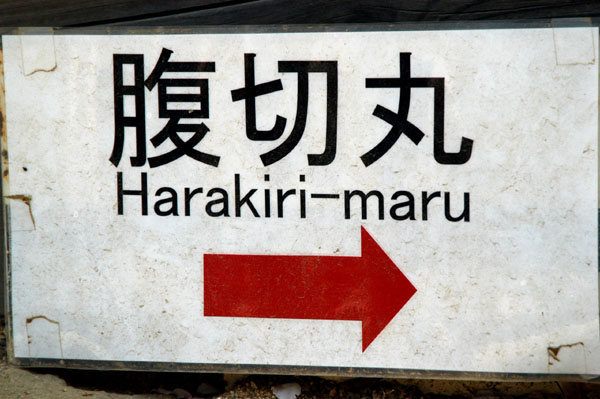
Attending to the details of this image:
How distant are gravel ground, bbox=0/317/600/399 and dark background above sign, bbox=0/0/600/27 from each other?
3.22 feet

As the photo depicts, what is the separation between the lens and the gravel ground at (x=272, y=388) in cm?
153

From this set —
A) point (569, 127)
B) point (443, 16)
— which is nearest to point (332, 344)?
point (569, 127)

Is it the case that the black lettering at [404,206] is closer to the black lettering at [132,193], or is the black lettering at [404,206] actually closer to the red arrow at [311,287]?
the red arrow at [311,287]

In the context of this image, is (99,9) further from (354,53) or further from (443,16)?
(443,16)

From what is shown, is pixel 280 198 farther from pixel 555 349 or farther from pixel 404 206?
pixel 555 349

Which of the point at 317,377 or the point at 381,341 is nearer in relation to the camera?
the point at 381,341

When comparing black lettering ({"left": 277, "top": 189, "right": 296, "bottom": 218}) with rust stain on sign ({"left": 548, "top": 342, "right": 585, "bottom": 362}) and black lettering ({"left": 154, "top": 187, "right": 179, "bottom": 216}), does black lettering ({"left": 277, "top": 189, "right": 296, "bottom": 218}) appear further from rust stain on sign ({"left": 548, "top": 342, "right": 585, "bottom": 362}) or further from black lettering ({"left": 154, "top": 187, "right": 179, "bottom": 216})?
rust stain on sign ({"left": 548, "top": 342, "right": 585, "bottom": 362})

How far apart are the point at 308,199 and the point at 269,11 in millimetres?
519

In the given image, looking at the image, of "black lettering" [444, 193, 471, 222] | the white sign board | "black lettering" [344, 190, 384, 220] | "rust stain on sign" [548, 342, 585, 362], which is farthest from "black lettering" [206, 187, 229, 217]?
"rust stain on sign" [548, 342, 585, 362]

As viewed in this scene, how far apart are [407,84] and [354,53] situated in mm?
151

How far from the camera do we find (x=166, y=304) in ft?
4.84

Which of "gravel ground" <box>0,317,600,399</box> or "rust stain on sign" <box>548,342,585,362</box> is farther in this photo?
"gravel ground" <box>0,317,600,399</box>

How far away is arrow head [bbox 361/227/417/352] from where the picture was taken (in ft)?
4.61

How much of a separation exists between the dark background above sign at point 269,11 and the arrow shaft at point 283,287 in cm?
63
